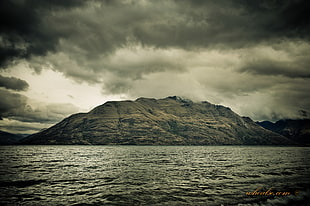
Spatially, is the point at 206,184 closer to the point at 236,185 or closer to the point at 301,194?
the point at 236,185

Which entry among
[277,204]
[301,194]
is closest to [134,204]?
[277,204]

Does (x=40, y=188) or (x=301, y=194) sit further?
(x=40, y=188)

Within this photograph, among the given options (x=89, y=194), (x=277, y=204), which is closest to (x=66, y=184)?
(x=89, y=194)

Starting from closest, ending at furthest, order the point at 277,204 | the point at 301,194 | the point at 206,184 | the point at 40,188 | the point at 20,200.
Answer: the point at 277,204 → the point at 20,200 → the point at 301,194 → the point at 40,188 → the point at 206,184

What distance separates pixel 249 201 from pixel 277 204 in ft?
10.0

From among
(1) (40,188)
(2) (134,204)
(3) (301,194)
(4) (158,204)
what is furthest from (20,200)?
(3) (301,194)

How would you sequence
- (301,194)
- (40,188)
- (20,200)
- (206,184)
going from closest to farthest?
1. (20,200)
2. (301,194)
3. (40,188)
4. (206,184)

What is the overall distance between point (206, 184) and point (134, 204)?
1566 cm

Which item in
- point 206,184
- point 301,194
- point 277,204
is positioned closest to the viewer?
point 277,204

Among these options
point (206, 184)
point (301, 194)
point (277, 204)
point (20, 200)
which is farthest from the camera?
point (206, 184)

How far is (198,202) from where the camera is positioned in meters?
24.2

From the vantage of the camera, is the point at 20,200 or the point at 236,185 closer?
the point at 20,200

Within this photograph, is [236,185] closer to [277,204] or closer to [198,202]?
[277,204]

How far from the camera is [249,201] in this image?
2444 cm
